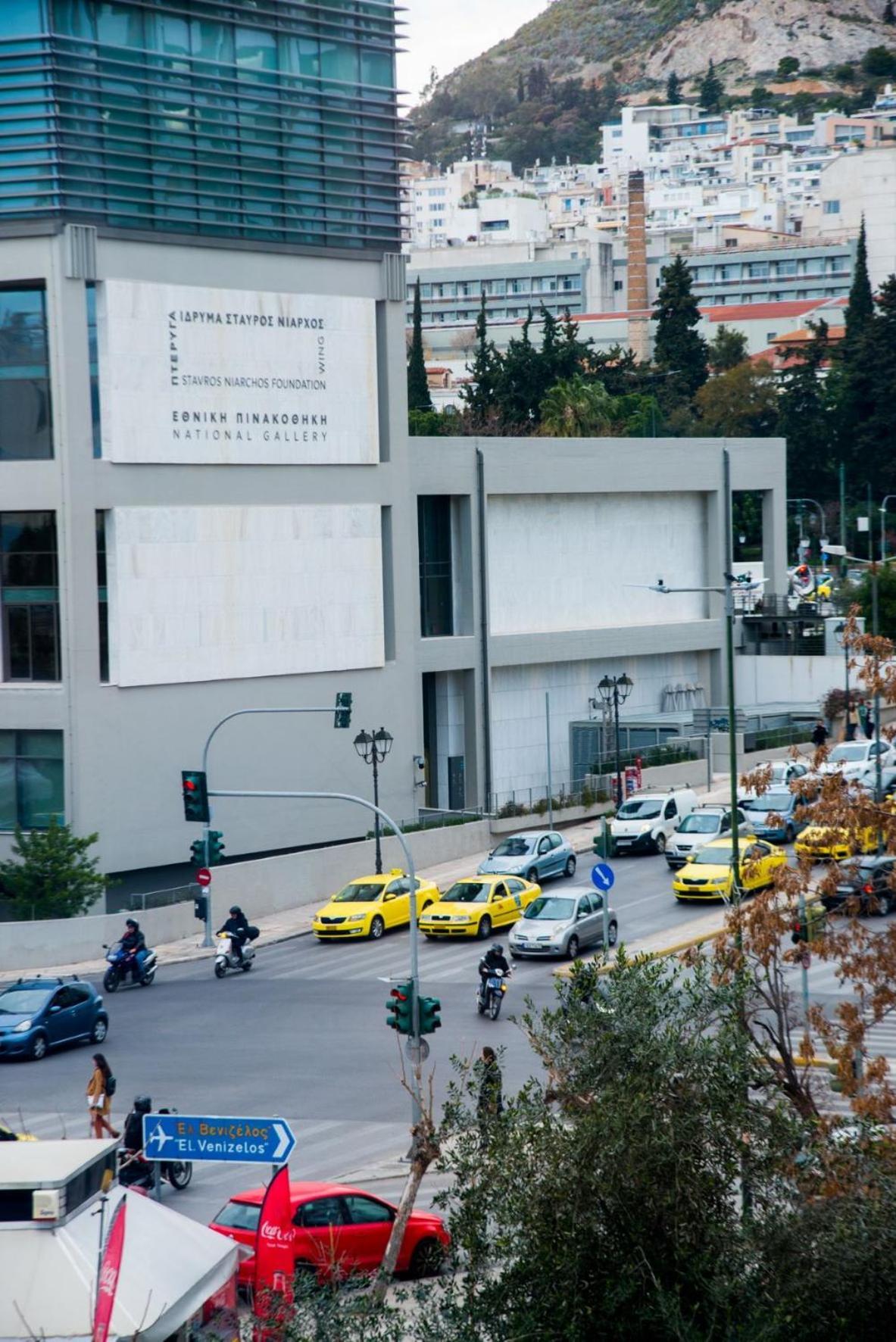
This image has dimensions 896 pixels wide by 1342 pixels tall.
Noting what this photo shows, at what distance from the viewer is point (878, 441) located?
100188mm

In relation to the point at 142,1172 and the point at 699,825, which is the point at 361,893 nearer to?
the point at 699,825

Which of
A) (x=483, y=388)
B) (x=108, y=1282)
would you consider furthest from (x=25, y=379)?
(x=483, y=388)

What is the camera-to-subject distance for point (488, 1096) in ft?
55.2

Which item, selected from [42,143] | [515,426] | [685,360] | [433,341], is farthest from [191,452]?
[433,341]

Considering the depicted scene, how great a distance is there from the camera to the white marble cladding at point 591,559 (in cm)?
6003

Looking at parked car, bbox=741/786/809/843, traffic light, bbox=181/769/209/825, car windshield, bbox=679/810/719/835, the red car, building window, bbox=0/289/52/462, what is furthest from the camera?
car windshield, bbox=679/810/719/835

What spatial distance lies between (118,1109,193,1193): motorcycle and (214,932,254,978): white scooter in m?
14.8

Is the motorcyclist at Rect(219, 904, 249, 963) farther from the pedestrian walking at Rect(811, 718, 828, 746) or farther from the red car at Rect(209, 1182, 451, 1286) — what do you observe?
the pedestrian walking at Rect(811, 718, 828, 746)

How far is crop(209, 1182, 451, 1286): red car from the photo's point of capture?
61.5 feet

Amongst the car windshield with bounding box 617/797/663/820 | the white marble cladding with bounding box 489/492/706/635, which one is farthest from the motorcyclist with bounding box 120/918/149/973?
the white marble cladding with bounding box 489/492/706/635

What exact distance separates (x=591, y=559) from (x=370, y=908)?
78.7 feet

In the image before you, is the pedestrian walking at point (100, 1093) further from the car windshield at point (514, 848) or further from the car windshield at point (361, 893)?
the car windshield at point (514, 848)

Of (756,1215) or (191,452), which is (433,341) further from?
(756,1215)

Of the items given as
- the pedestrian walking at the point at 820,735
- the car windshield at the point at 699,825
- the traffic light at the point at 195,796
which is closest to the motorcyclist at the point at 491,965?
the traffic light at the point at 195,796
